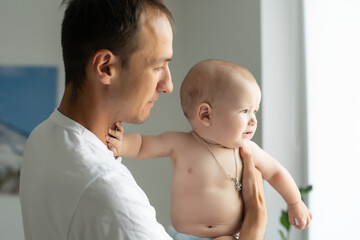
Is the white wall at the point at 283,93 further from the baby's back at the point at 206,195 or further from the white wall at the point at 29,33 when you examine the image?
the white wall at the point at 29,33

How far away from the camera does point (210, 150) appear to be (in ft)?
4.20

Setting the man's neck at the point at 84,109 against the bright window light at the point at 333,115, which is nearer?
the man's neck at the point at 84,109

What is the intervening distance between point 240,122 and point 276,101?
107 centimetres

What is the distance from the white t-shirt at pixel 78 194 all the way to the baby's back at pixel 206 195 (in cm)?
45

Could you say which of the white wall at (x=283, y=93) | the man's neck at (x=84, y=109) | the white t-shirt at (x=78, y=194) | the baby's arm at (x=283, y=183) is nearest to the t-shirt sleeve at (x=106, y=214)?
the white t-shirt at (x=78, y=194)

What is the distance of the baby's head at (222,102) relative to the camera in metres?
1.22

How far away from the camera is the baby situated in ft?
4.01

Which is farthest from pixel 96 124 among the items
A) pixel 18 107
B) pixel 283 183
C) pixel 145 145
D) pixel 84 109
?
pixel 18 107

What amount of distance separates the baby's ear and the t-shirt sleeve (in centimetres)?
55

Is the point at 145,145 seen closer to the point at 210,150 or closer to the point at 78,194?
the point at 210,150

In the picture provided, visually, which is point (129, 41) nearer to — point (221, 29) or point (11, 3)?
point (221, 29)

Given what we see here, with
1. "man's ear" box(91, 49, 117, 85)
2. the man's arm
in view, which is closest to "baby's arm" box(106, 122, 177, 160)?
the man's arm

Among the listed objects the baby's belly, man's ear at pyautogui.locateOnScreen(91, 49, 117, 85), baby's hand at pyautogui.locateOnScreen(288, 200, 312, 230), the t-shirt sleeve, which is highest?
man's ear at pyautogui.locateOnScreen(91, 49, 117, 85)

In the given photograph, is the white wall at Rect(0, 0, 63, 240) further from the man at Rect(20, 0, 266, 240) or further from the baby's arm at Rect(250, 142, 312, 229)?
the man at Rect(20, 0, 266, 240)
